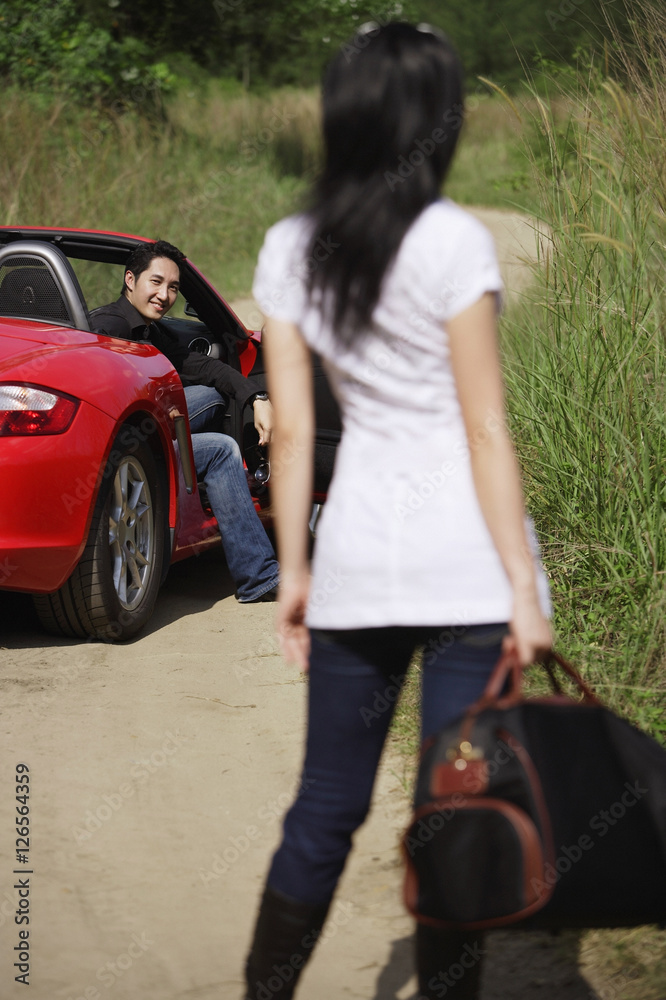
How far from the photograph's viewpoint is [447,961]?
73.3 inches

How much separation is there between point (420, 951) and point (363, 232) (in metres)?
1.16

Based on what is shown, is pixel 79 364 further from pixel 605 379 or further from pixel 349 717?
pixel 349 717

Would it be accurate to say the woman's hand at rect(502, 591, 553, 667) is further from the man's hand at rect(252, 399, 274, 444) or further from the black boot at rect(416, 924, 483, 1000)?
the man's hand at rect(252, 399, 274, 444)

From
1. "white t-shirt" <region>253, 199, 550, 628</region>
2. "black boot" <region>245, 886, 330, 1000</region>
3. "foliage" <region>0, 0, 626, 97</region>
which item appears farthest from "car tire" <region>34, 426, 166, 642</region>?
"foliage" <region>0, 0, 626, 97</region>

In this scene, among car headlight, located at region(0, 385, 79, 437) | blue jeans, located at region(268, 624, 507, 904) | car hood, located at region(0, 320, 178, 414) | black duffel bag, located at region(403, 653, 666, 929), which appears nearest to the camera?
black duffel bag, located at region(403, 653, 666, 929)

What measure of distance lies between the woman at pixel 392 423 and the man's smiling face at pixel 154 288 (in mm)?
3301

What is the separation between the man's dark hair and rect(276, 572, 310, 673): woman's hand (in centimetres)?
330

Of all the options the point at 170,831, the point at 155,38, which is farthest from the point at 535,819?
the point at 155,38

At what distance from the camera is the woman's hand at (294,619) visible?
1.90 meters

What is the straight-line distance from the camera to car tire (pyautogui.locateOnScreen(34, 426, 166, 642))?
13.4 ft

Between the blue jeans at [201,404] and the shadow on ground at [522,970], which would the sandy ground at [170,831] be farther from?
the blue jeans at [201,404]

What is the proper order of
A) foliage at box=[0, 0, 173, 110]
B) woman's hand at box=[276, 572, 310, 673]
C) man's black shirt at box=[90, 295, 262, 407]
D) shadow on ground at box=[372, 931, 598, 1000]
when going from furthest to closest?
foliage at box=[0, 0, 173, 110] < man's black shirt at box=[90, 295, 262, 407] < shadow on ground at box=[372, 931, 598, 1000] < woman's hand at box=[276, 572, 310, 673]

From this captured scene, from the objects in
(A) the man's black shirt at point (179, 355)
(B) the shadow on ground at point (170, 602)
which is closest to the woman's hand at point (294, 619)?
(B) the shadow on ground at point (170, 602)

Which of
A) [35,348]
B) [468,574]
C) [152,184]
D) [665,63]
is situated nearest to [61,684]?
[35,348]
